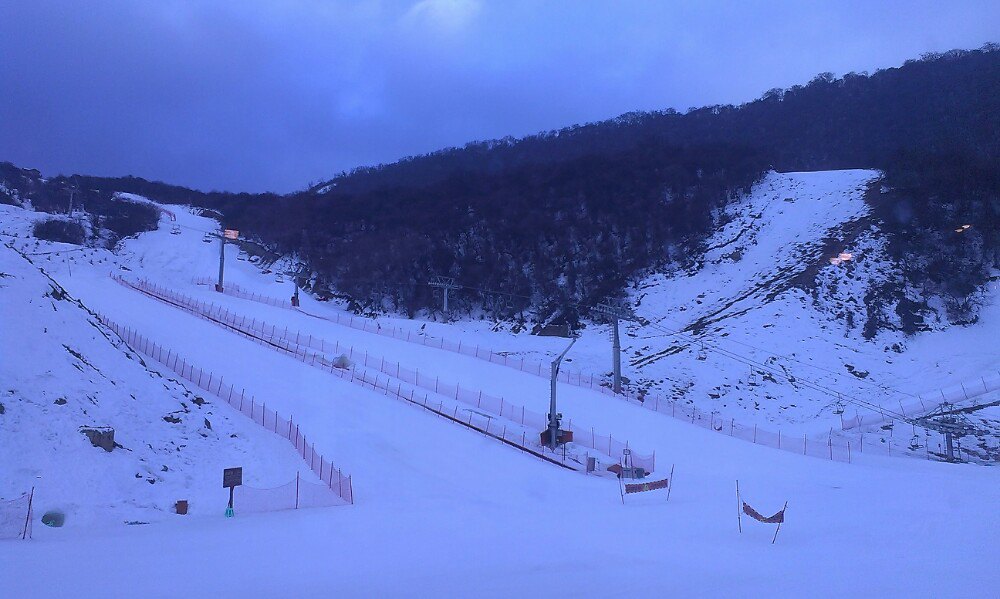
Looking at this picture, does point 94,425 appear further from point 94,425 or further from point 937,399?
point 937,399

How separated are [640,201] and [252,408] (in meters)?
54.5

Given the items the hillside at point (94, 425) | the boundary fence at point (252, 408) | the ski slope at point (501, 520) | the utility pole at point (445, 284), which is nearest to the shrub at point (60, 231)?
the ski slope at point (501, 520)

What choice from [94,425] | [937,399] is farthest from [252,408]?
[937,399]

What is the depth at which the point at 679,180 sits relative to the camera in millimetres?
71312

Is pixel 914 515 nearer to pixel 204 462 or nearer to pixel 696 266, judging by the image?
pixel 204 462

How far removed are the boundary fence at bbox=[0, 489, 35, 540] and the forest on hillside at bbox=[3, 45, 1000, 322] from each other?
4378 centimetres

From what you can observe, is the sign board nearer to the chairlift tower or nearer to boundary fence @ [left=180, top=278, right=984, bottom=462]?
boundary fence @ [left=180, top=278, right=984, bottom=462]

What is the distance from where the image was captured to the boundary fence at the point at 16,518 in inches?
464

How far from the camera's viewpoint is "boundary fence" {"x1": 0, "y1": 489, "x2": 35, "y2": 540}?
38.7 feet

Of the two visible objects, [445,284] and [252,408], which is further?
[445,284]

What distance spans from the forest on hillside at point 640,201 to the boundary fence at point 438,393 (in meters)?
22.3

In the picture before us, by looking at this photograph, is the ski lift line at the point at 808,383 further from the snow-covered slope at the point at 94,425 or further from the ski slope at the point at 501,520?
the snow-covered slope at the point at 94,425

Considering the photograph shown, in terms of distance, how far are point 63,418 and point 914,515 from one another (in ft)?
70.4

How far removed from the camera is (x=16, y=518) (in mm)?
12258
